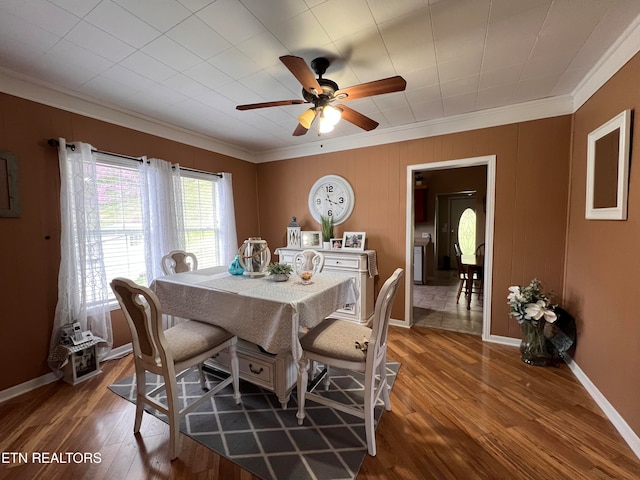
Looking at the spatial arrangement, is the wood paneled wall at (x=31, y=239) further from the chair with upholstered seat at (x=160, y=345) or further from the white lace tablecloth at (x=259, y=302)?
the chair with upholstered seat at (x=160, y=345)

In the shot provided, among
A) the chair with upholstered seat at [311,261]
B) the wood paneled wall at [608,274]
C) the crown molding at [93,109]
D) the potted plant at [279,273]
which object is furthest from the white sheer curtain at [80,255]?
the wood paneled wall at [608,274]

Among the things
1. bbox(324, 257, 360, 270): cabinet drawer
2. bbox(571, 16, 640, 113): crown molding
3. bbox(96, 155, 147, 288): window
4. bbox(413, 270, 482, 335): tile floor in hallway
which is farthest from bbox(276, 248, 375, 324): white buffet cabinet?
bbox(571, 16, 640, 113): crown molding

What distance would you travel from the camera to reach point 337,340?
5.70ft

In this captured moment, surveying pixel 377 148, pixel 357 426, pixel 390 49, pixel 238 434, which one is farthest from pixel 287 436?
pixel 377 148

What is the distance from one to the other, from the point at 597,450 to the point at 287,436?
5.98 feet

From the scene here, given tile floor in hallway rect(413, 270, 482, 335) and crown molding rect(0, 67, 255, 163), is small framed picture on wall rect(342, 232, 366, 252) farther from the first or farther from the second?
crown molding rect(0, 67, 255, 163)

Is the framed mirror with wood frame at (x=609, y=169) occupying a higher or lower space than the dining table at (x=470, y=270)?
higher

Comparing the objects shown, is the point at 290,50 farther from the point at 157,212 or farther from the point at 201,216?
the point at 201,216

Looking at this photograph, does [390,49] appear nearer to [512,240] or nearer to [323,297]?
[323,297]

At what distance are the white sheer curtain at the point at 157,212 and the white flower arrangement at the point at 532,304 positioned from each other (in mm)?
3627

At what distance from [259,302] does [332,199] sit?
2364 mm

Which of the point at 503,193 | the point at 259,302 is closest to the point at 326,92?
the point at 259,302

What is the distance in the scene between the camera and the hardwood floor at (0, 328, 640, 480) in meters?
1.45

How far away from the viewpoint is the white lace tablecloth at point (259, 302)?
162 centimetres
